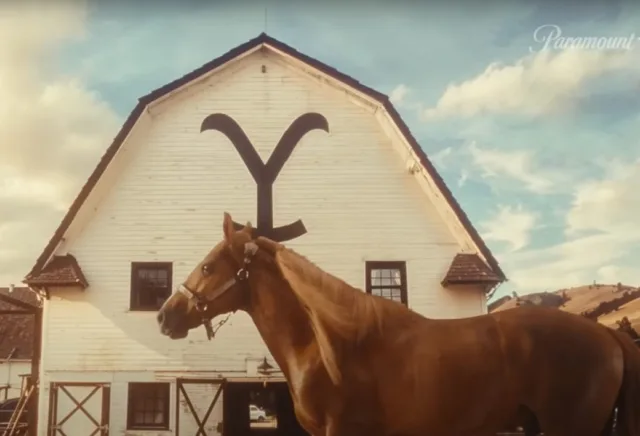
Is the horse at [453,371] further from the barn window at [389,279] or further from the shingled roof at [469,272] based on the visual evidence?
the barn window at [389,279]

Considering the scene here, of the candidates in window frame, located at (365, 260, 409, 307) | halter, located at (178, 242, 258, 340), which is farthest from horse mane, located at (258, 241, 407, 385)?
window frame, located at (365, 260, 409, 307)

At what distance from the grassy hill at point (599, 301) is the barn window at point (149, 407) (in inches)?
228

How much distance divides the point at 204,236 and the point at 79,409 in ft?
11.3

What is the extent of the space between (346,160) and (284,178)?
3.44 feet

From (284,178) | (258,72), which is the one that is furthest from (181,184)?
(258,72)

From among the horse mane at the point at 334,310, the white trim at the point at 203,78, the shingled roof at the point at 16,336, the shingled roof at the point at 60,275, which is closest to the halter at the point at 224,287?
the horse mane at the point at 334,310

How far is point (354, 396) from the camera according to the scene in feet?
12.0

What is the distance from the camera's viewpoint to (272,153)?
10.3 meters

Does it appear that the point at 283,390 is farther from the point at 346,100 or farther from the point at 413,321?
the point at 413,321

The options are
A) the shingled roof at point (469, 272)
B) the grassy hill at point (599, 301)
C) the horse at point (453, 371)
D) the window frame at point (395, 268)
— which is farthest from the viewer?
the window frame at point (395, 268)

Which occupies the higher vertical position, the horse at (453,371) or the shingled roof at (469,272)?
A: the shingled roof at (469,272)

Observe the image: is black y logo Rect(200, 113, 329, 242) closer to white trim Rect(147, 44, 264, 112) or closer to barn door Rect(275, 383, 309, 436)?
white trim Rect(147, 44, 264, 112)

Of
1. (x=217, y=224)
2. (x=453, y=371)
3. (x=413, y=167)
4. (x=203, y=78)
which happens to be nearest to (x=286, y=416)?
(x=217, y=224)

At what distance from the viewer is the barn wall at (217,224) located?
10.1 m
